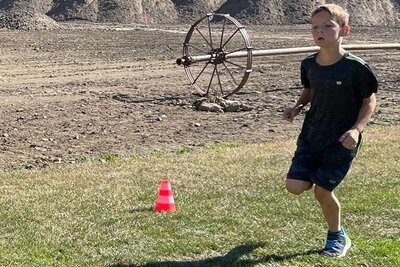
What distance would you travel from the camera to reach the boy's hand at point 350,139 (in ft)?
16.6

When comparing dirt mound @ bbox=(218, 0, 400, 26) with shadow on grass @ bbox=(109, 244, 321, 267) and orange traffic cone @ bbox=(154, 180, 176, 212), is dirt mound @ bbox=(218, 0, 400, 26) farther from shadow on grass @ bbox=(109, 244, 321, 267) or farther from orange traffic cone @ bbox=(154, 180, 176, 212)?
shadow on grass @ bbox=(109, 244, 321, 267)

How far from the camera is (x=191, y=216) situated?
6.60 meters

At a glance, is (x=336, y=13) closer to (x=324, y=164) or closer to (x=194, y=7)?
(x=324, y=164)

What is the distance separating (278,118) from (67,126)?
4009 mm

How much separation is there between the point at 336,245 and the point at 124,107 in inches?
418

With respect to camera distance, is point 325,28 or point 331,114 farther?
point 331,114

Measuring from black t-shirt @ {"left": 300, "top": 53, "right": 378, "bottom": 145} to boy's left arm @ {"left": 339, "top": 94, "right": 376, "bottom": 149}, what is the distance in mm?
47

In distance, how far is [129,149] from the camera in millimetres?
11211

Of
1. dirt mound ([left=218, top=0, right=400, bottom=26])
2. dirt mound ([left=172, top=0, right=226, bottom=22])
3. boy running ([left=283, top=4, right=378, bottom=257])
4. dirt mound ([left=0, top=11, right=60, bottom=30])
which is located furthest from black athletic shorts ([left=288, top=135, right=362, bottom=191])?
dirt mound ([left=172, top=0, right=226, bottom=22])

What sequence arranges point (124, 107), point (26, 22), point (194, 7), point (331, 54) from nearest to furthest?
point (331, 54) < point (124, 107) < point (26, 22) < point (194, 7)

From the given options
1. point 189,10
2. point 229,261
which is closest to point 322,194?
point 229,261

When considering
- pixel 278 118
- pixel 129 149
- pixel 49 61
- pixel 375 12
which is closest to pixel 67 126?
pixel 129 149

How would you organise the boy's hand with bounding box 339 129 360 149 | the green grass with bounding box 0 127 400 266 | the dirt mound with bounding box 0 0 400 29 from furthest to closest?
the dirt mound with bounding box 0 0 400 29
the green grass with bounding box 0 127 400 266
the boy's hand with bounding box 339 129 360 149

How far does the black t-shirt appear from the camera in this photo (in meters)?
5.25
